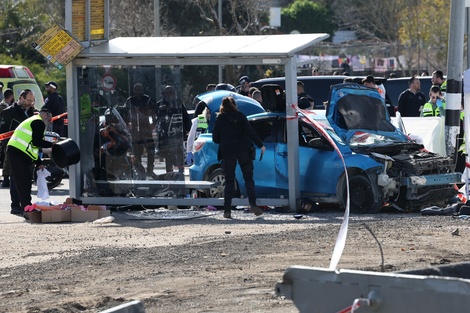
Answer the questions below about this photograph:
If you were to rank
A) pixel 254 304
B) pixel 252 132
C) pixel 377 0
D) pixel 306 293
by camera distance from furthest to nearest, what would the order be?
pixel 377 0, pixel 252 132, pixel 254 304, pixel 306 293

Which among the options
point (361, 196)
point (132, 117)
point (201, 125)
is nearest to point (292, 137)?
point (361, 196)

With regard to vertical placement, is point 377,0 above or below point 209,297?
above

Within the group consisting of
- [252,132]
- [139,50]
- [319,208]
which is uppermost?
[139,50]

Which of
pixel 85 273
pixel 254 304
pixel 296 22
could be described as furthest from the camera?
pixel 296 22

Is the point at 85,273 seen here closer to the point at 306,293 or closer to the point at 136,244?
the point at 136,244

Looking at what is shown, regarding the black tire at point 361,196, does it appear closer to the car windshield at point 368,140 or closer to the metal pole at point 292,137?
the car windshield at point 368,140

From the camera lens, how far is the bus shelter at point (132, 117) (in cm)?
1653

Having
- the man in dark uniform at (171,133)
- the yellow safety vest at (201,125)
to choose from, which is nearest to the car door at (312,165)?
the man in dark uniform at (171,133)

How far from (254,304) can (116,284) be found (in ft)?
5.68

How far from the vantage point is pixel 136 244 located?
42.5 feet

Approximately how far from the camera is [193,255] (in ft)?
38.2

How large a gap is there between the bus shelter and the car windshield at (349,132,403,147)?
94cm

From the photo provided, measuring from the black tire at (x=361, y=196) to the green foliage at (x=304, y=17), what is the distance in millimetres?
55172

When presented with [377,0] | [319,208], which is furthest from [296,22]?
[319,208]
